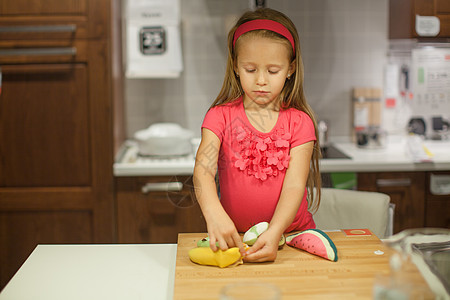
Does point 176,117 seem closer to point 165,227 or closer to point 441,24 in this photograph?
point 165,227

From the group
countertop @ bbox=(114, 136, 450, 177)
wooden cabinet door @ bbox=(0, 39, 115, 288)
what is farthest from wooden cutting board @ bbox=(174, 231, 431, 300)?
wooden cabinet door @ bbox=(0, 39, 115, 288)

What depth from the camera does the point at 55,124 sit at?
2111 mm

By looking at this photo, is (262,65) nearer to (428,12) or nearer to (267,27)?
(267,27)

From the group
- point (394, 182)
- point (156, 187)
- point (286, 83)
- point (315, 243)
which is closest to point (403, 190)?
point (394, 182)

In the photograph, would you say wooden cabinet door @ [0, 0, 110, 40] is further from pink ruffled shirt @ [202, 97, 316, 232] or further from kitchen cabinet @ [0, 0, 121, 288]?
pink ruffled shirt @ [202, 97, 316, 232]

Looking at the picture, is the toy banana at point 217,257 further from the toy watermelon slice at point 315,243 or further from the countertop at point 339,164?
the countertop at point 339,164

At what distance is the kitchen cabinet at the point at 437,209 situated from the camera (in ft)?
7.07

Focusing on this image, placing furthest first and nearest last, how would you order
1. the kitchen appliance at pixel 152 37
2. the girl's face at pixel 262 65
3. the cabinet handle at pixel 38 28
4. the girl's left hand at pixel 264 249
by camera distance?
1. the kitchen appliance at pixel 152 37
2. the cabinet handle at pixel 38 28
3. the girl's face at pixel 262 65
4. the girl's left hand at pixel 264 249

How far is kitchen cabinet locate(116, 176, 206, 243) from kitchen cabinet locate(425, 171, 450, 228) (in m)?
0.98

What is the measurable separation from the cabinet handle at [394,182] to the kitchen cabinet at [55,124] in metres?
1.13

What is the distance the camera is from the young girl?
104cm

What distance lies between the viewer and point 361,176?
2.14 meters

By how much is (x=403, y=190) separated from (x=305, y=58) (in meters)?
0.84

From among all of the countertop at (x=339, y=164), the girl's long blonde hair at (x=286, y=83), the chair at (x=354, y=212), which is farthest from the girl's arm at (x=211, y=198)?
the countertop at (x=339, y=164)
